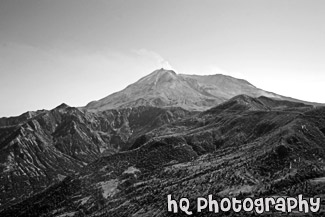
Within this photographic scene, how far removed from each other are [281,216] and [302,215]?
12699 millimetres

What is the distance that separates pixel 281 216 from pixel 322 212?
24.5 metres

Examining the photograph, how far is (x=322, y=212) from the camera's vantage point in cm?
19088

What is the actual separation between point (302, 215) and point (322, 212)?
38.9 ft

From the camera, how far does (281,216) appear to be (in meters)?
200

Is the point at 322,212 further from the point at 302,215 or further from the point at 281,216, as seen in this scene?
the point at 281,216

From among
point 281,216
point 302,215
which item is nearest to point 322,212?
point 302,215

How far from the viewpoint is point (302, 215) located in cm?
19512
